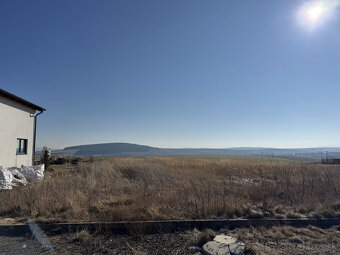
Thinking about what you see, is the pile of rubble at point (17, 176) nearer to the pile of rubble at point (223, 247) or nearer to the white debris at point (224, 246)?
the pile of rubble at point (223, 247)

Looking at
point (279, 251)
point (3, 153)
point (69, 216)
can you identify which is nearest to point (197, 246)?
point (279, 251)

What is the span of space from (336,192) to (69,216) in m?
8.30

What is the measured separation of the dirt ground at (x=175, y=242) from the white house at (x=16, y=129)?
30.5 ft

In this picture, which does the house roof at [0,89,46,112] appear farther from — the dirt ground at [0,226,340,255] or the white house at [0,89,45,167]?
the dirt ground at [0,226,340,255]

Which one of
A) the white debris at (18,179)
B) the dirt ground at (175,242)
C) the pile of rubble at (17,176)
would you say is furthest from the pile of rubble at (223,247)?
the white debris at (18,179)

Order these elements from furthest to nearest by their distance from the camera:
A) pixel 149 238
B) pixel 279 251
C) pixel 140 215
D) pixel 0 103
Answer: pixel 0 103, pixel 140 215, pixel 149 238, pixel 279 251

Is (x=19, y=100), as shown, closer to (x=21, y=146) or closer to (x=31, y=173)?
(x=21, y=146)

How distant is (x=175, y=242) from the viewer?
12.2 feet

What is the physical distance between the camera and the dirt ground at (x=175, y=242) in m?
3.43

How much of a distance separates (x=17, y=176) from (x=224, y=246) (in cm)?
947

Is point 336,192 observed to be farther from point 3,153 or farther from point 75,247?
point 3,153

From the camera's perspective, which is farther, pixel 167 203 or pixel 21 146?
pixel 21 146

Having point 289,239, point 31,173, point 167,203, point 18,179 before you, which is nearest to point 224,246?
point 289,239

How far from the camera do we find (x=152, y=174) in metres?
9.82
